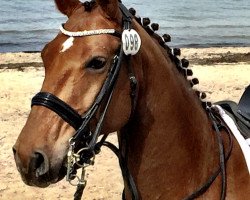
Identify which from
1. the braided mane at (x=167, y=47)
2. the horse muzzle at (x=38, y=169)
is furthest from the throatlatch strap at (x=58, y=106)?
the braided mane at (x=167, y=47)

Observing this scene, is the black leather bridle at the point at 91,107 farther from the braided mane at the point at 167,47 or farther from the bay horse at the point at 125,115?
the braided mane at the point at 167,47

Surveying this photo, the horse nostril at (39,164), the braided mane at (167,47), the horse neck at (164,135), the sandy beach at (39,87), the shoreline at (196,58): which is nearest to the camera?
the horse nostril at (39,164)

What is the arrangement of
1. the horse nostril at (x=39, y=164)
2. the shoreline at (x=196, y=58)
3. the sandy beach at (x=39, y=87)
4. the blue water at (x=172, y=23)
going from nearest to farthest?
the horse nostril at (x=39, y=164), the sandy beach at (x=39, y=87), the shoreline at (x=196, y=58), the blue water at (x=172, y=23)

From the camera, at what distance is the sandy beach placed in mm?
7145

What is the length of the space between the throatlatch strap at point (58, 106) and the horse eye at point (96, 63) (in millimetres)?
240

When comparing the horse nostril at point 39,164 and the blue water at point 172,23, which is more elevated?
the horse nostril at point 39,164

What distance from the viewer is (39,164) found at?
286 centimetres

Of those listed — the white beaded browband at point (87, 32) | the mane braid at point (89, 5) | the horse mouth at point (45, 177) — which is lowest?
the horse mouth at point (45, 177)

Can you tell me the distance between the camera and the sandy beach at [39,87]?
7.14m

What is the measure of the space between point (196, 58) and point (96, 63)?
1402 cm

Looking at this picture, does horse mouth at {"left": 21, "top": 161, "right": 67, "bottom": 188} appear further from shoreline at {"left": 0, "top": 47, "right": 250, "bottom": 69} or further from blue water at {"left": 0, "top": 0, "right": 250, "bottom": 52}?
blue water at {"left": 0, "top": 0, "right": 250, "bottom": 52}

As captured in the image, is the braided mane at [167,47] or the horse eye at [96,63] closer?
the horse eye at [96,63]

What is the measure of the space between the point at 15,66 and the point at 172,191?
12.3m

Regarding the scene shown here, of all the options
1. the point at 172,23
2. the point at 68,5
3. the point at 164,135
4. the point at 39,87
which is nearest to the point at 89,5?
the point at 68,5
